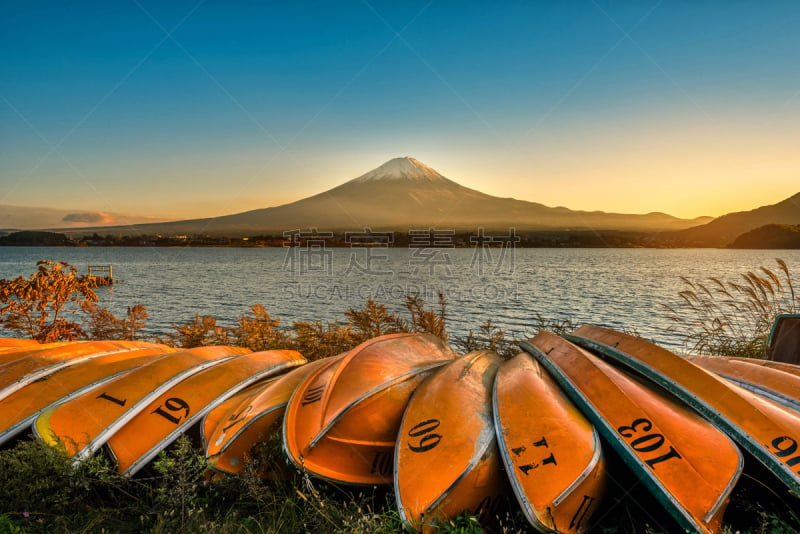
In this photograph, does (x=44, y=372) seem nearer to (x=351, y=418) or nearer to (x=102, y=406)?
(x=102, y=406)

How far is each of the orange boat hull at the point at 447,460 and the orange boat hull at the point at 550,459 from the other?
12cm

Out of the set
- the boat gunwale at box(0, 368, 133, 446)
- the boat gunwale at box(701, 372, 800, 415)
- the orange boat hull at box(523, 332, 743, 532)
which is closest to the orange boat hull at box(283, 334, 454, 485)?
the orange boat hull at box(523, 332, 743, 532)

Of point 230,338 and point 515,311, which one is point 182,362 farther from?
point 515,311

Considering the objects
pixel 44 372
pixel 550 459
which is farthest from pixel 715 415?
pixel 44 372

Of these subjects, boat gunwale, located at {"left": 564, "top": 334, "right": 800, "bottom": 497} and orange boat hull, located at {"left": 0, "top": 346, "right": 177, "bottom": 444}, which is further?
orange boat hull, located at {"left": 0, "top": 346, "right": 177, "bottom": 444}

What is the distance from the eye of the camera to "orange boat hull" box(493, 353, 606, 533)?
202 cm

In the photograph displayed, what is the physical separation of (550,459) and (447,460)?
50cm

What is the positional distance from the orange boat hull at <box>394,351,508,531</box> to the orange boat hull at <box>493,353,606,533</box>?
121 mm

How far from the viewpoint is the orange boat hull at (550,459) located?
2016mm

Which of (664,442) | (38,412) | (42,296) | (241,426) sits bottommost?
(38,412)

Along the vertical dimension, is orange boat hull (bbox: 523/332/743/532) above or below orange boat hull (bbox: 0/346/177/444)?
above

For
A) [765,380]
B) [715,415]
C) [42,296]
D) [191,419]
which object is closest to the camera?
[715,415]

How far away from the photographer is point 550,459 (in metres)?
2.14

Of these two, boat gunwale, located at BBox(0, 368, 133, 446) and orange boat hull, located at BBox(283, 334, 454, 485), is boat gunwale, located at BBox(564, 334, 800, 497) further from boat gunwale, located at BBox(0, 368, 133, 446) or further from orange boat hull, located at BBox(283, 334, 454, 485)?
boat gunwale, located at BBox(0, 368, 133, 446)
